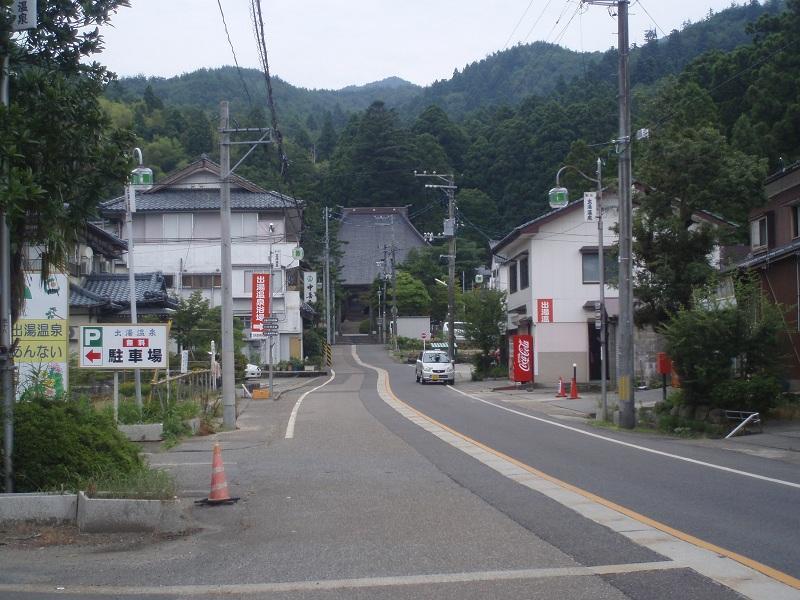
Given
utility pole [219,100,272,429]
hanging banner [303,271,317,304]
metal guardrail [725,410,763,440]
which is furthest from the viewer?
hanging banner [303,271,317,304]

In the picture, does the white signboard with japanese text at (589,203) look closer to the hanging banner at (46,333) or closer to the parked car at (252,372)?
the hanging banner at (46,333)

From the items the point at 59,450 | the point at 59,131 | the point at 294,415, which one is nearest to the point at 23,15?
the point at 59,131

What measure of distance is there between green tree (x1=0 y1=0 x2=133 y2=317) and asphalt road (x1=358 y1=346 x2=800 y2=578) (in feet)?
25.0

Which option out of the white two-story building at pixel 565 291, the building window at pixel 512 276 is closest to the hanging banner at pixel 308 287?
the building window at pixel 512 276

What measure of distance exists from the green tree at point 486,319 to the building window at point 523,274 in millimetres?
1937

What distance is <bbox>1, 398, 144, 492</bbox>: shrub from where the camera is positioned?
33.7 feet

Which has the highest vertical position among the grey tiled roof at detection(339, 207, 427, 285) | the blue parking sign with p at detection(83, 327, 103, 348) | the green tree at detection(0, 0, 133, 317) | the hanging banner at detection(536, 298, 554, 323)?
the grey tiled roof at detection(339, 207, 427, 285)

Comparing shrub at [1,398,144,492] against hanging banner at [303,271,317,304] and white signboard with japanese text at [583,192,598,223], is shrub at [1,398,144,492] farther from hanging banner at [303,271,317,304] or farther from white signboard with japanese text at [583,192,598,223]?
hanging banner at [303,271,317,304]

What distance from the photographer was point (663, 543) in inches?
335

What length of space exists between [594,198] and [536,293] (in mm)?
11508

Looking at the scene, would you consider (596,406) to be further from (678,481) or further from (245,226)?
(245,226)

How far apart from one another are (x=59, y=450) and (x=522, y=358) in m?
30.4

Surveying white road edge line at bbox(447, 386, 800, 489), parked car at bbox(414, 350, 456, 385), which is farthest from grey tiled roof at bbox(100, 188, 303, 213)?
white road edge line at bbox(447, 386, 800, 489)

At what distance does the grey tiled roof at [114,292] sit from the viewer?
2805 cm
